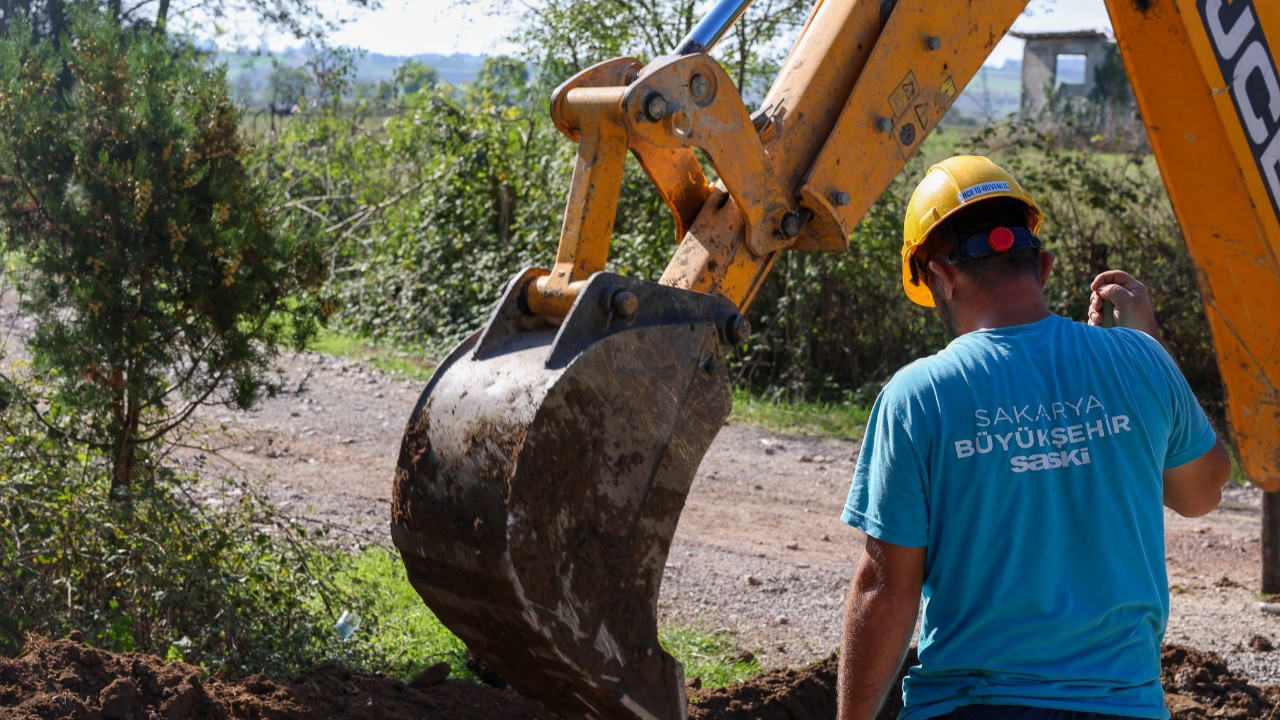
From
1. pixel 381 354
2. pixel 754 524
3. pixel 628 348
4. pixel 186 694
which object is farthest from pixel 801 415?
pixel 628 348

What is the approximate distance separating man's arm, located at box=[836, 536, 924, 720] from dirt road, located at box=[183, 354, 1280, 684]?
3179mm

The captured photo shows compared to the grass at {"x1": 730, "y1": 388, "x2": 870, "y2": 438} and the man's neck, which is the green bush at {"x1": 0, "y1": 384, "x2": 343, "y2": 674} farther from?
the grass at {"x1": 730, "y1": 388, "x2": 870, "y2": 438}

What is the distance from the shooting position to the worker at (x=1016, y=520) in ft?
7.68

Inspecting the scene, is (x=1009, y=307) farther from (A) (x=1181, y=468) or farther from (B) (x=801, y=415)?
(B) (x=801, y=415)

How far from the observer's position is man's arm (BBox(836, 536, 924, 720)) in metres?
2.43

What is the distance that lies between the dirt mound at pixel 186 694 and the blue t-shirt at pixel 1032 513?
2246 mm

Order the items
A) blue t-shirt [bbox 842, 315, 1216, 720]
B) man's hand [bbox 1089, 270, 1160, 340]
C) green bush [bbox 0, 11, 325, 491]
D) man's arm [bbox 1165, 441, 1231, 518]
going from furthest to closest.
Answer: green bush [bbox 0, 11, 325, 491] → man's hand [bbox 1089, 270, 1160, 340] → man's arm [bbox 1165, 441, 1231, 518] → blue t-shirt [bbox 842, 315, 1216, 720]

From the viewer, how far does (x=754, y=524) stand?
26.0 ft

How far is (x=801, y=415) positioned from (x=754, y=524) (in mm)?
3225

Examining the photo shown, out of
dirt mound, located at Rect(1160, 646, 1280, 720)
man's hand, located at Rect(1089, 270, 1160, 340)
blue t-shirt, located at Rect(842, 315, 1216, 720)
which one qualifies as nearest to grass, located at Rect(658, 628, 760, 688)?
dirt mound, located at Rect(1160, 646, 1280, 720)

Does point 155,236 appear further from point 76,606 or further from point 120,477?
point 76,606

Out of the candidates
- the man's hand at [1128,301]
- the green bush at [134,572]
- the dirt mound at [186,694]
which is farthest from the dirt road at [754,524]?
the man's hand at [1128,301]

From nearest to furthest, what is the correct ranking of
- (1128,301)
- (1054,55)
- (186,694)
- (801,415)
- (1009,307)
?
(1009,307) → (1128,301) → (186,694) → (801,415) → (1054,55)

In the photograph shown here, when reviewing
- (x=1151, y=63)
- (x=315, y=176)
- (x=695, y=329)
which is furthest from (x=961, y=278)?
(x=315, y=176)
